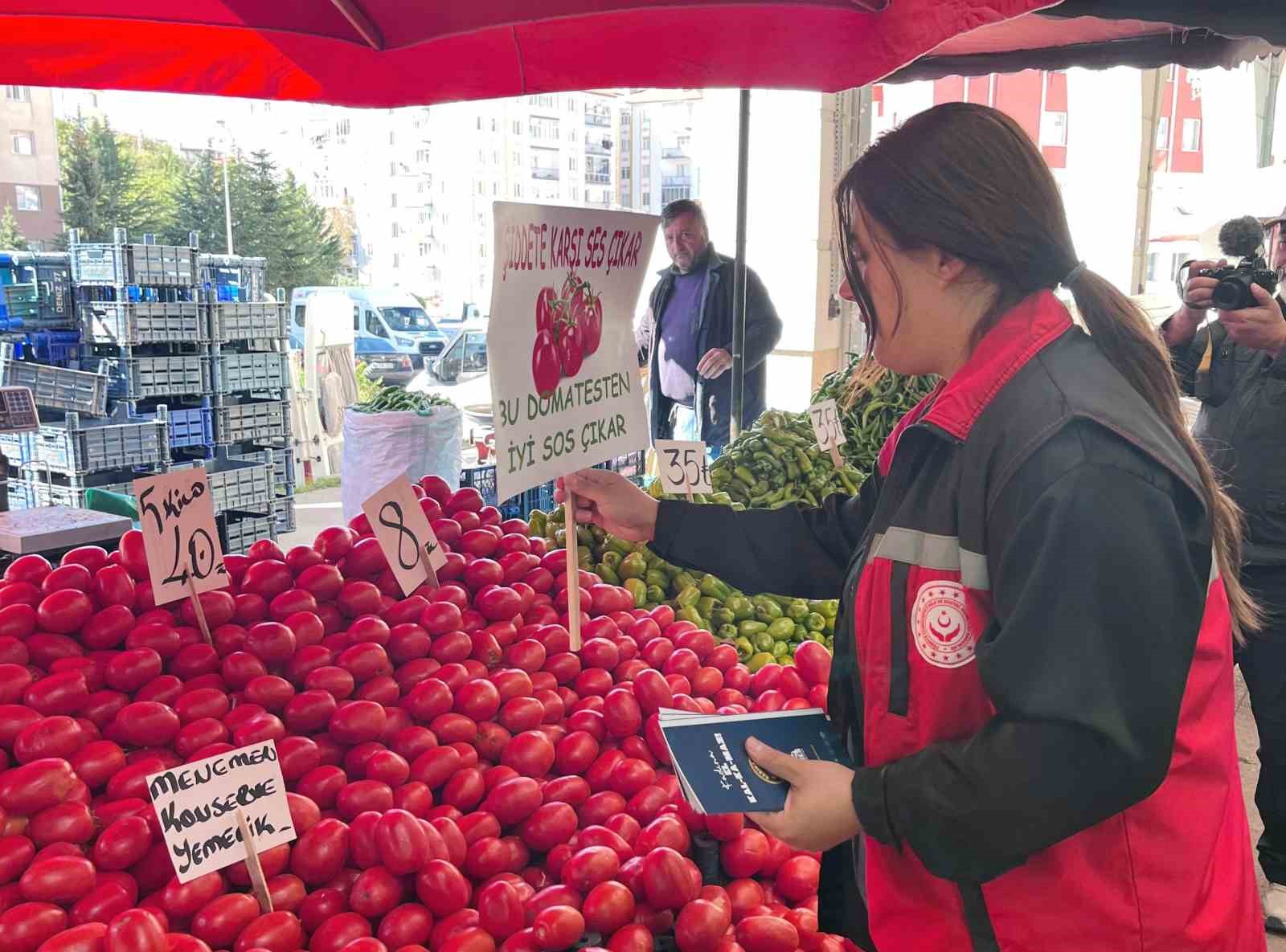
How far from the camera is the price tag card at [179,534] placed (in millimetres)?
1737

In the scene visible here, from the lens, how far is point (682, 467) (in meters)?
2.96

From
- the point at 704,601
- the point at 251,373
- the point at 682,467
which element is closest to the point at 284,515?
the point at 251,373

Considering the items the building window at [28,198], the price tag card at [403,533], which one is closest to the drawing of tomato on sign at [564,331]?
the price tag card at [403,533]

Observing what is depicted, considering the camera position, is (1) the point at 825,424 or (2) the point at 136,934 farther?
(1) the point at 825,424

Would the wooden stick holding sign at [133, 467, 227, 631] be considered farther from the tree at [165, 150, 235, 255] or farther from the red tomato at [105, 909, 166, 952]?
the tree at [165, 150, 235, 255]

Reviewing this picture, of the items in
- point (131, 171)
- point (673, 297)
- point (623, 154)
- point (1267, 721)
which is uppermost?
point (623, 154)

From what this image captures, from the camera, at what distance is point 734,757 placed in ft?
4.06

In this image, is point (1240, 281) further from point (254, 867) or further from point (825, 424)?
point (254, 867)

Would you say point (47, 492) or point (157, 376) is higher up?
point (157, 376)

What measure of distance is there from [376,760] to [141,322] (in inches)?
244

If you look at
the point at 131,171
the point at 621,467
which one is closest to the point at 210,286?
the point at 621,467

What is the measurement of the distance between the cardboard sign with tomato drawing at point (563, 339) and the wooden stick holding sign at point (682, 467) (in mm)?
892

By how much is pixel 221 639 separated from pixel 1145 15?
2749 mm

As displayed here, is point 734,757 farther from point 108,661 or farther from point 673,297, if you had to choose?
point 673,297
